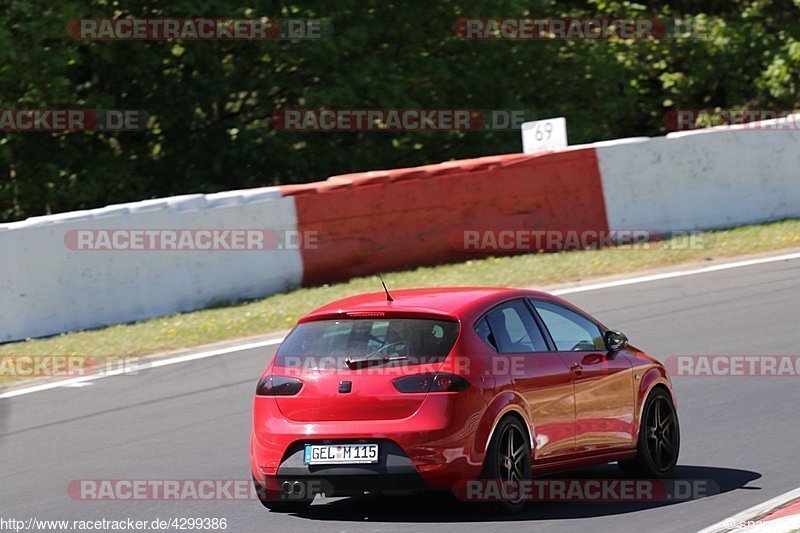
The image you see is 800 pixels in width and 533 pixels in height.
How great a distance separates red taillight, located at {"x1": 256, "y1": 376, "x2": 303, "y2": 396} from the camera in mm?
7195

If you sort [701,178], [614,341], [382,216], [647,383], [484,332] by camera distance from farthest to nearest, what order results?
[701,178]
[382,216]
[647,383]
[614,341]
[484,332]

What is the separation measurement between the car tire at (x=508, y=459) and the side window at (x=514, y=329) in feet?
1.57

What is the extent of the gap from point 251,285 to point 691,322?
5.36m

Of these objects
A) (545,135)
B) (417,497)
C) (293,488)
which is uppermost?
(545,135)

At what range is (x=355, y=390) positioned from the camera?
7.01m

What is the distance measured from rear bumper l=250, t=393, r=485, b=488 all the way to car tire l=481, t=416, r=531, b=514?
0.38 feet

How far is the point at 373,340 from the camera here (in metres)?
7.23

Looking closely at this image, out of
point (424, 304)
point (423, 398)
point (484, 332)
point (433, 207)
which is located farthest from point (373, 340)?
point (433, 207)

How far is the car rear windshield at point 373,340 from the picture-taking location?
23.3 ft

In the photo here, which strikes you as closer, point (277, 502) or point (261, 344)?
point (277, 502)

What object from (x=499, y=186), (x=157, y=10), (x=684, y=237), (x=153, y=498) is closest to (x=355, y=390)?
(x=153, y=498)

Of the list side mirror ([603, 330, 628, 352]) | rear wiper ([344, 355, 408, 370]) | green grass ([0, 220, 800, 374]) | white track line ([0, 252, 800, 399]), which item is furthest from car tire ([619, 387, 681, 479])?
green grass ([0, 220, 800, 374])

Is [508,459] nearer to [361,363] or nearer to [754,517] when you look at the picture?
[361,363]

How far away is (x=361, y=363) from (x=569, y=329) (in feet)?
5.29
